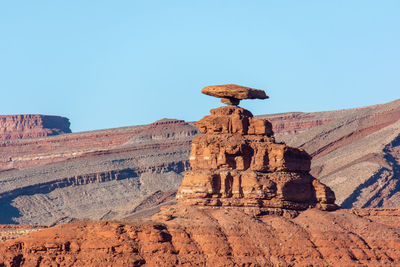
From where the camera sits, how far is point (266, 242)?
4741cm

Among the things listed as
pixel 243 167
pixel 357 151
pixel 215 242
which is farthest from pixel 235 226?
pixel 357 151

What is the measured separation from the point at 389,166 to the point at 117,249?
67.0 meters

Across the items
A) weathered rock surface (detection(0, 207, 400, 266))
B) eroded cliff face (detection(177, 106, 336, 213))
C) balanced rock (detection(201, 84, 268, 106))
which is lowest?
weathered rock surface (detection(0, 207, 400, 266))

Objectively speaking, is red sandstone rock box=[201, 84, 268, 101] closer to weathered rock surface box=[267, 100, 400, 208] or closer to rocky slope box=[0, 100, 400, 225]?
weathered rock surface box=[267, 100, 400, 208]

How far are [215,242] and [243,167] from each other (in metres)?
8.24

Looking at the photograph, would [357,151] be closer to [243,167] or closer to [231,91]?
[231,91]

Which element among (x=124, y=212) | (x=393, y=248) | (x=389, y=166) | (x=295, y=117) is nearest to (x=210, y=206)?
(x=393, y=248)

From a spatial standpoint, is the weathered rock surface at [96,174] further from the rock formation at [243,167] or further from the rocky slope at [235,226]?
the rocky slope at [235,226]

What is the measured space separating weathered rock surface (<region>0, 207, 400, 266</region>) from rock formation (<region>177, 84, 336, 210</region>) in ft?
3.12

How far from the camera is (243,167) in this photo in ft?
174

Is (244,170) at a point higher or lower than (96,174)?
higher

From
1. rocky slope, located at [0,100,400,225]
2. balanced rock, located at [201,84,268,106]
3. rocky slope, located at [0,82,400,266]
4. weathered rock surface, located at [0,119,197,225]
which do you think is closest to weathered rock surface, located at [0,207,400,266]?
rocky slope, located at [0,82,400,266]

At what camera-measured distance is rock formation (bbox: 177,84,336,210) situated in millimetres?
51875

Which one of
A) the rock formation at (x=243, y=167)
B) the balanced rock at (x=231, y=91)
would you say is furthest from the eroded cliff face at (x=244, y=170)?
the balanced rock at (x=231, y=91)
